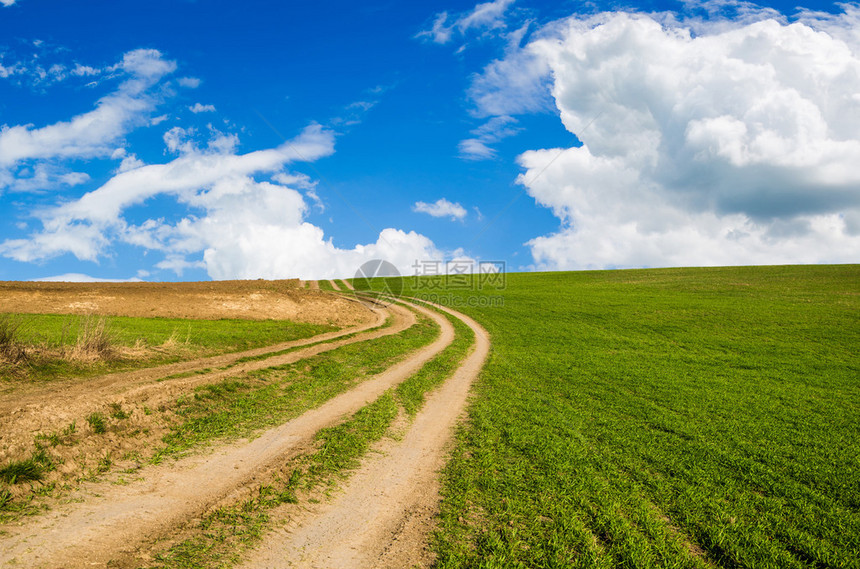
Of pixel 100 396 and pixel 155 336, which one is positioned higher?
pixel 155 336

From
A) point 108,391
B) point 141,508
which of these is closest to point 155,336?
point 108,391

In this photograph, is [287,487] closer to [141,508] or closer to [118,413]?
[141,508]

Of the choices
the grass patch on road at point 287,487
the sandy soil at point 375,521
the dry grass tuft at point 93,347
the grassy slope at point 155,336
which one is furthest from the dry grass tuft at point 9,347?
the sandy soil at point 375,521

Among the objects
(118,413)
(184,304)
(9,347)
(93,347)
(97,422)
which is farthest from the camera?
(184,304)

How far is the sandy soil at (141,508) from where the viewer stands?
588cm

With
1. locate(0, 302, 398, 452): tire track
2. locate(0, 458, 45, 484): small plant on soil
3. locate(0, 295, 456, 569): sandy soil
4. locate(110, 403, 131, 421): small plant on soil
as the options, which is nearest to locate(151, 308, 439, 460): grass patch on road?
locate(0, 302, 398, 452): tire track

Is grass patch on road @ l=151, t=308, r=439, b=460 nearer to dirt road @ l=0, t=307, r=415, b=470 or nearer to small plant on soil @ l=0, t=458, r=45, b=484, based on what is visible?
dirt road @ l=0, t=307, r=415, b=470

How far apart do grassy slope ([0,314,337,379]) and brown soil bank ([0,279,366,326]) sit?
1.88 metres

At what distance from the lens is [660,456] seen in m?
10.6

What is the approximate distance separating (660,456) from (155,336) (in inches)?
958

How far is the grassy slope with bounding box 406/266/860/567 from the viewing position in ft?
22.0

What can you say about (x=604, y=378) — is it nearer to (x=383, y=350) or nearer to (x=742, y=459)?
A: (x=742, y=459)

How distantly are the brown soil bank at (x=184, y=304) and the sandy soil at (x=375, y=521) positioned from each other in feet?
87.8

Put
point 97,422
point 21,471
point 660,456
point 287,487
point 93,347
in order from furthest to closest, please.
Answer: point 93,347 → point 660,456 → point 97,422 → point 287,487 → point 21,471
